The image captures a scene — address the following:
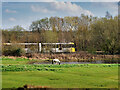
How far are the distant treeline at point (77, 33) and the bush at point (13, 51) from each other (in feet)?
13.5

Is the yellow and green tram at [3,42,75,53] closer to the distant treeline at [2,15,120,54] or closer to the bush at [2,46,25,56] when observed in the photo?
the distant treeline at [2,15,120,54]

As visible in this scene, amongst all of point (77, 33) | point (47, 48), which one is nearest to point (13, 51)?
point (47, 48)

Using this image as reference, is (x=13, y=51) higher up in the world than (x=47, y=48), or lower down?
lower down

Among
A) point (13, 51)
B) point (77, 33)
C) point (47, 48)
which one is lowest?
point (13, 51)

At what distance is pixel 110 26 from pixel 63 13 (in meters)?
11.2

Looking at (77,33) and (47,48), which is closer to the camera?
(47,48)

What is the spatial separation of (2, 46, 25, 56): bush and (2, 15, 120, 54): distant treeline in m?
4.11

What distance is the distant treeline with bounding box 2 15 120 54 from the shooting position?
38.7 meters

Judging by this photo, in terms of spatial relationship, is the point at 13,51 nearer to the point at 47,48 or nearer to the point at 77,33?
the point at 47,48

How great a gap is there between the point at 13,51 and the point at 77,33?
55.2ft

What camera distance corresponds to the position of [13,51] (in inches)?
1367

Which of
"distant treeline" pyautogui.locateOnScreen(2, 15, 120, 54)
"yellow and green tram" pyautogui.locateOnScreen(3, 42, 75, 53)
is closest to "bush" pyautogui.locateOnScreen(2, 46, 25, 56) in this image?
"yellow and green tram" pyautogui.locateOnScreen(3, 42, 75, 53)

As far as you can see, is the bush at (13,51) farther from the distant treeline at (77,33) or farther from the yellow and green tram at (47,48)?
the distant treeline at (77,33)

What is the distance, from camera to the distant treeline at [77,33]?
127 feet
